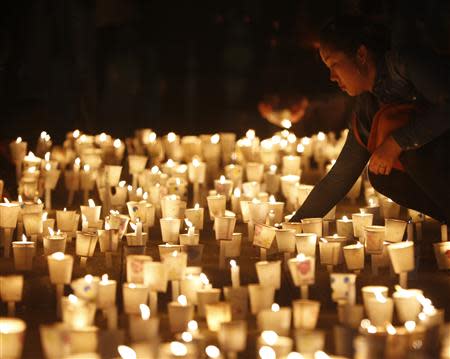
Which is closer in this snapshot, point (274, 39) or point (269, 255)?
point (269, 255)

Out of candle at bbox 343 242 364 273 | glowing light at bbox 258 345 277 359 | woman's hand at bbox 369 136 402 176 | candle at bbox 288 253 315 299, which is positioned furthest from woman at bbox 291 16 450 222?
glowing light at bbox 258 345 277 359

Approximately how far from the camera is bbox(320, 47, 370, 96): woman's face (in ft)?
18.0

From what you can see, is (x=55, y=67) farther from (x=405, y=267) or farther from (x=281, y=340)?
(x=281, y=340)

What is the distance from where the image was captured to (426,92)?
528 cm

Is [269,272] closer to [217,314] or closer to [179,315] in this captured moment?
[217,314]

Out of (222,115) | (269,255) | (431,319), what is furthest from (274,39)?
→ (431,319)

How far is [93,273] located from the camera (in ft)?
18.4

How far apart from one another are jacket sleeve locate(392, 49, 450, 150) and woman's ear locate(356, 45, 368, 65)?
0.67 ft

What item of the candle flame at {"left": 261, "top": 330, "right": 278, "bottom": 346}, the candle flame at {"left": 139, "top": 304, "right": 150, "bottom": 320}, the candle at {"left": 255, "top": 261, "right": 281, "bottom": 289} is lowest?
the candle flame at {"left": 261, "top": 330, "right": 278, "bottom": 346}

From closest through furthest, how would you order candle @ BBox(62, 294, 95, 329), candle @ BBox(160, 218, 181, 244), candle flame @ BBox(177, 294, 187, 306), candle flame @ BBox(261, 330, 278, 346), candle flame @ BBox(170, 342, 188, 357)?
candle flame @ BBox(170, 342, 188, 357) < candle flame @ BBox(261, 330, 278, 346) < candle @ BBox(62, 294, 95, 329) < candle flame @ BBox(177, 294, 187, 306) < candle @ BBox(160, 218, 181, 244)

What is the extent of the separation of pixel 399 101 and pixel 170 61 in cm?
816

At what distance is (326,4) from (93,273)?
6067mm

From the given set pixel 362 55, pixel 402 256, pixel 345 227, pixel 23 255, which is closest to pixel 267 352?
pixel 402 256

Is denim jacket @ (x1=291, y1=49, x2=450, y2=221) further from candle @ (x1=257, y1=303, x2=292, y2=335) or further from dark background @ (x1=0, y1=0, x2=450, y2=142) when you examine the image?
candle @ (x1=257, y1=303, x2=292, y2=335)
